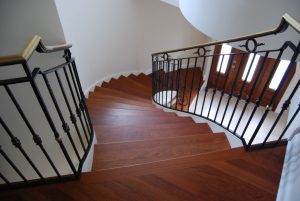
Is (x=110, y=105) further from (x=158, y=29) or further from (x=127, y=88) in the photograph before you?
(x=158, y=29)

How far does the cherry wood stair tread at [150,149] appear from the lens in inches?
61.7

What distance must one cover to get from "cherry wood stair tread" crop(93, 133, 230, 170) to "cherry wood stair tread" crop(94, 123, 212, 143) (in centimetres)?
26

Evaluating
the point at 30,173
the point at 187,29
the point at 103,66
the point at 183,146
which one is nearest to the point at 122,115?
the point at 183,146

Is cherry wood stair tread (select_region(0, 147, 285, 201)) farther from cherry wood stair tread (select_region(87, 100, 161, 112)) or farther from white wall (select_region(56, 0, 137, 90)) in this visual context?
white wall (select_region(56, 0, 137, 90))

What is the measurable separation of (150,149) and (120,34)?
10.2ft

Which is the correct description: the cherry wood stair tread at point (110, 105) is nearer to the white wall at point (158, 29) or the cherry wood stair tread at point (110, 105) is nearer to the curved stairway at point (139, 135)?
the curved stairway at point (139, 135)

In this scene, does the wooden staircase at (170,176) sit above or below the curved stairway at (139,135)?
above

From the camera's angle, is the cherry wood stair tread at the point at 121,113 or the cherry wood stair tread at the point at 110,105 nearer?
the cherry wood stair tread at the point at 121,113

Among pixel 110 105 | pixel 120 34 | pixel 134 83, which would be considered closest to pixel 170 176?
pixel 110 105

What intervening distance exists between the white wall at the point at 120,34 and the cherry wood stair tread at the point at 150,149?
1.68m

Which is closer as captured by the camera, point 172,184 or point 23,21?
point 172,184

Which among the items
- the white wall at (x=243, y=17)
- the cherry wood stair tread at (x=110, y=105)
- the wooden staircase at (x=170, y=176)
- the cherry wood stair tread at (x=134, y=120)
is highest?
the white wall at (x=243, y=17)

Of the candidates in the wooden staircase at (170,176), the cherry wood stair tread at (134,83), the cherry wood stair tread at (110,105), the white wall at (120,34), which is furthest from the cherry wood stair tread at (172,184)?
the cherry wood stair tread at (134,83)

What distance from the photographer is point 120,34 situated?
4016 mm
